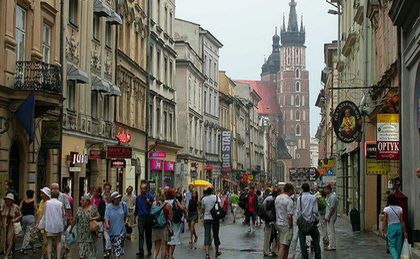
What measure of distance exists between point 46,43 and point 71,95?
3.79m

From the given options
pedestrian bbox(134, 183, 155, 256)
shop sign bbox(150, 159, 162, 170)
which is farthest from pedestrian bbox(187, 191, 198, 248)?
shop sign bbox(150, 159, 162, 170)

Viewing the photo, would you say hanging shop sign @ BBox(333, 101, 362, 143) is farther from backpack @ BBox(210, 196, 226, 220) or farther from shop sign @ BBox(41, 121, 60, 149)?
shop sign @ BBox(41, 121, 60, 149)

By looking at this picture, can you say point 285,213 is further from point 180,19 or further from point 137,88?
point 180,19

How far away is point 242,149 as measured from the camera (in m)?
97.7

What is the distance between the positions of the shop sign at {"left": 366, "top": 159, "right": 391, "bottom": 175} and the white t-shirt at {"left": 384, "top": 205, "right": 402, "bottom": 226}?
34.9 feet

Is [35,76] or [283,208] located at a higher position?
[35,76]

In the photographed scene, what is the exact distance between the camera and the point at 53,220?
16.2m

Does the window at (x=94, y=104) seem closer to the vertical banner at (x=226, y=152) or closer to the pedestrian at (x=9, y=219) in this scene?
the pedestrian at (x=9, y=219)

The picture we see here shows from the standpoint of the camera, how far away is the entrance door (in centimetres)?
2364

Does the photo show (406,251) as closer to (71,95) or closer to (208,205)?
(208,205)

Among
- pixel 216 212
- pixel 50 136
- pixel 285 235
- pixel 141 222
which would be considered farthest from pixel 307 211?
pixel 50 136

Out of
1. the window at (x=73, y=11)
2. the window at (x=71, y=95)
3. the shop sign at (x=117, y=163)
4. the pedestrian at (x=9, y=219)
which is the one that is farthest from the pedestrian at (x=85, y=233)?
the shop sign at (x=117, y=163)

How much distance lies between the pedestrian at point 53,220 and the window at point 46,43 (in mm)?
10922

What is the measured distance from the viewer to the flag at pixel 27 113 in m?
22.3
